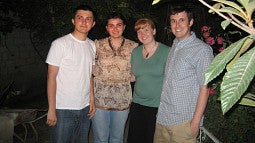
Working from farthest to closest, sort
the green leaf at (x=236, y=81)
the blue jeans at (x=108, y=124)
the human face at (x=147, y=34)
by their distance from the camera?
the blue jeans at (x=108, y=124) < the human face at (x=147, y=34) < the green leaf at (x=236, y=81)

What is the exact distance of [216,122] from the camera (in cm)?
325

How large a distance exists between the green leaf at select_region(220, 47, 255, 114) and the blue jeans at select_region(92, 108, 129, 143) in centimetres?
249

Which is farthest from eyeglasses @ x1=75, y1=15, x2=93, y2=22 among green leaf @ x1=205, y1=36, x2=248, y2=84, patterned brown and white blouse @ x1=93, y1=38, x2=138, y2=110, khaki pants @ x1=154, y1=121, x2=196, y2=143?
green leaf @ x1=205, y1=36, x2=248, y2=84

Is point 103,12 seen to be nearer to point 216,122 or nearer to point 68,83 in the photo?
point 68,83

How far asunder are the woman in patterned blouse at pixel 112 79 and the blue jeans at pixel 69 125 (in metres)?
0.19

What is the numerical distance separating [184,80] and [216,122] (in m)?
1.11

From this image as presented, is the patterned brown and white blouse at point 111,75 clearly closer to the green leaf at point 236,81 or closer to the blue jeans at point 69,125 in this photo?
the blue jeans at point 69,125

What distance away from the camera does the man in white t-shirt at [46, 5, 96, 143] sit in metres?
2.80

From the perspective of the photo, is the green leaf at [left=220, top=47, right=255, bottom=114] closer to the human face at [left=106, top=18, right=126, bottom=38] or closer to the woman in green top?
the woman in green top

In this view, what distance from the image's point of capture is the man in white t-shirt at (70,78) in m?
2.80

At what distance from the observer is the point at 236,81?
2.53 feet

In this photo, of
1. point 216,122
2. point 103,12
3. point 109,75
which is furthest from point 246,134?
point 103,12

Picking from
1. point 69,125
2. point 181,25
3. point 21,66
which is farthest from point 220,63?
point 21,66

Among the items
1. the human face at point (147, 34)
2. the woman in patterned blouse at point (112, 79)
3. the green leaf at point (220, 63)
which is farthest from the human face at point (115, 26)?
the green leaf at point (220, 63)
